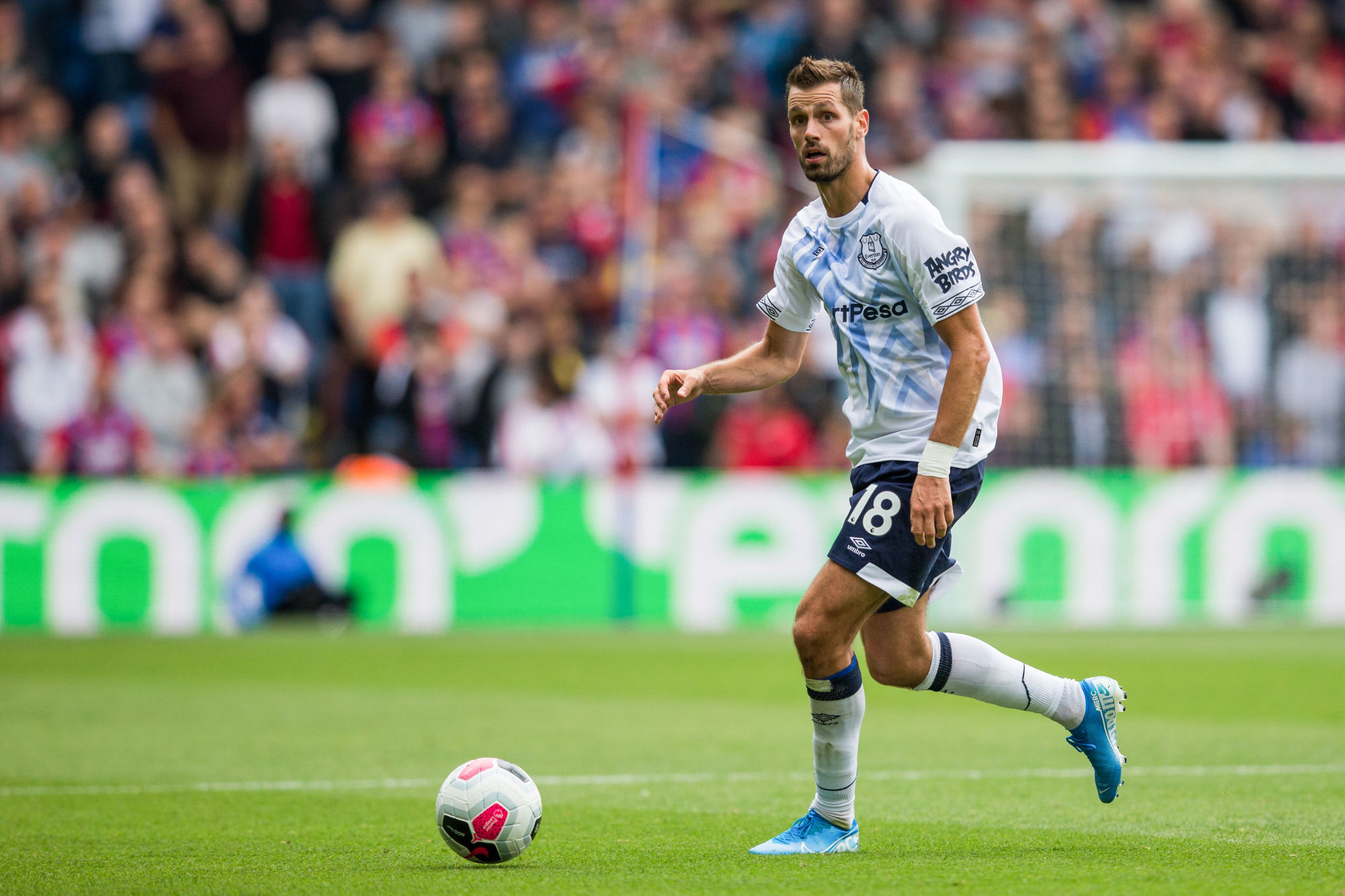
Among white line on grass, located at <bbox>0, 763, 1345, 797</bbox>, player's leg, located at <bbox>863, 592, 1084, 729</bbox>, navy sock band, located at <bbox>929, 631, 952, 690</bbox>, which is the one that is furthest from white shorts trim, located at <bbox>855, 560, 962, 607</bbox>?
white line on grass, located at <bbox>0, 763, 1345, 797</bbox>

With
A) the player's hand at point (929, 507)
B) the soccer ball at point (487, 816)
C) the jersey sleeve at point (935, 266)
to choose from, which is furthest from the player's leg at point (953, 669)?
the soccer ball at point (487, 816)

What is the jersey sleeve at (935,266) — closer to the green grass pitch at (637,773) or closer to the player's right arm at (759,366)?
the player's right arm at (759,366)

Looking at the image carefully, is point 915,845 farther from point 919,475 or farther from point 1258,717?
point 1258,717

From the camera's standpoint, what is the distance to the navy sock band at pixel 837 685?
5762 millimetres

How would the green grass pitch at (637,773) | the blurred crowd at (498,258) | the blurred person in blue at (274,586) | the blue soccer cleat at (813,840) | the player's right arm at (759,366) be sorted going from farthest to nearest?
the blurred crowd at (498,258)
the blurred person in blue at (274,586)
the player's right arm at (759,366)
the blue soccer cleat at (813,840)
the green grass pitch at (637,773)

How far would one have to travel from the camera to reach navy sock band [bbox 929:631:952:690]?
5891 mm

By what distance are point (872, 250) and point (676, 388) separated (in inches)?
31.7

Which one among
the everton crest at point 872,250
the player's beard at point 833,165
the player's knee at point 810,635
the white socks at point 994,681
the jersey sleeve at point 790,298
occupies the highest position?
the player's beard at point 833,165

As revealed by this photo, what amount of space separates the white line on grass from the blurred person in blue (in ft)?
26.3

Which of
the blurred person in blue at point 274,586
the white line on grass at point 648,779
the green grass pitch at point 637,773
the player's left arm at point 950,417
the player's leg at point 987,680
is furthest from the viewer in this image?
the blurred person in blue at point 274,586

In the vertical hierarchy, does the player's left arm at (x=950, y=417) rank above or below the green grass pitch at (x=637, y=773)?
above

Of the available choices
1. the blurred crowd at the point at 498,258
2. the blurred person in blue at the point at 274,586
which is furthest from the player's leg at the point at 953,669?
the blurred crowd at the point at 498,258

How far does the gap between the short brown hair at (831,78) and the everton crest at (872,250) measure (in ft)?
1.28

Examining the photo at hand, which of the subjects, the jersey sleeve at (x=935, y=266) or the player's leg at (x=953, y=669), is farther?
the player's leg at (x=953, y=669)
